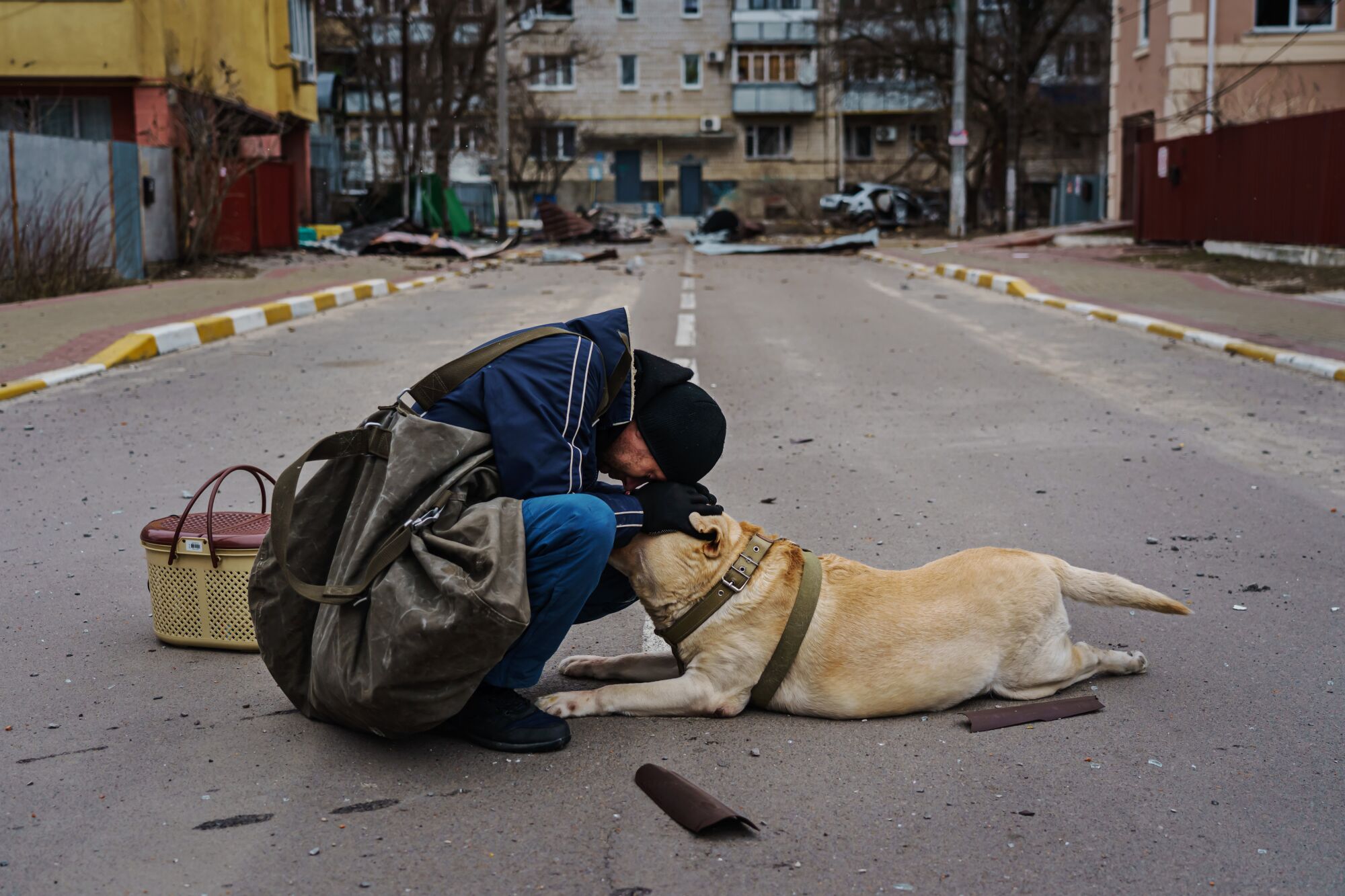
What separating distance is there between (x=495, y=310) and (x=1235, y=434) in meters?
10.0

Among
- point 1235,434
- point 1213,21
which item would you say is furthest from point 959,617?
point 1213,21

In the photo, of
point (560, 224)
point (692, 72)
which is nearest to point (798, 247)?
point (560, 224)

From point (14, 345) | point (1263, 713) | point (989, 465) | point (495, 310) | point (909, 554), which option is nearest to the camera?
point (1263, 713)

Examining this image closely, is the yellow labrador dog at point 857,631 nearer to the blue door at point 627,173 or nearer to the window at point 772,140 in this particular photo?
the blue door at point 627,173

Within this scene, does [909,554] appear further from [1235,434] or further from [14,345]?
[14,345]

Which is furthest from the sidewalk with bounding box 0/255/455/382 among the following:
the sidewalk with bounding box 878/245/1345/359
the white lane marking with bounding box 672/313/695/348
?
the sidewalk with bounding box 878/245/1345/359

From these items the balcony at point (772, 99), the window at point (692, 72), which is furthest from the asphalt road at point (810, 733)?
the window at point (692, 72)

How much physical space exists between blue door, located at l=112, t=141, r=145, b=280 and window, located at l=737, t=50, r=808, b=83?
46.9 m

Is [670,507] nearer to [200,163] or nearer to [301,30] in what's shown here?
[200,163]

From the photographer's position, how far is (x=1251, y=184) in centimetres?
2225

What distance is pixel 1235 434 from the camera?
8016 mm

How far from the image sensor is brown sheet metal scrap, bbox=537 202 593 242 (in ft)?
120

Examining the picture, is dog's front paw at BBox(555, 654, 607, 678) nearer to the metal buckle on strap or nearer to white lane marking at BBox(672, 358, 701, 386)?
the metal buckle on strap

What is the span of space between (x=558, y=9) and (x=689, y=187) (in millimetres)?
10427
